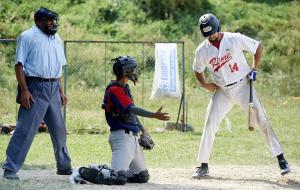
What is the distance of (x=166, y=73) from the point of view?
16438 millimetres

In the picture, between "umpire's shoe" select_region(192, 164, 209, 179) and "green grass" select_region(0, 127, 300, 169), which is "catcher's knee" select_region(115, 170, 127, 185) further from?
"green grass" select_region(0, 127, 300, 169)

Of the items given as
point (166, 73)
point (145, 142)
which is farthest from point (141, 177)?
point (166, 73)

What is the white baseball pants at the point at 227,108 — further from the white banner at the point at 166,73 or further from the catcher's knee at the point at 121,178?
the white banner at the point at 166,73

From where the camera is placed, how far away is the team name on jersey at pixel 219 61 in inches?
422

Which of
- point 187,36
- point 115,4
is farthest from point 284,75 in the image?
point 115,4

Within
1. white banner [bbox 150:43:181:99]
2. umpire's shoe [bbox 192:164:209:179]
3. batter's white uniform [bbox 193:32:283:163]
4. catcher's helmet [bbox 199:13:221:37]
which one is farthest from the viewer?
white banner [bbox 150:43:181:99]

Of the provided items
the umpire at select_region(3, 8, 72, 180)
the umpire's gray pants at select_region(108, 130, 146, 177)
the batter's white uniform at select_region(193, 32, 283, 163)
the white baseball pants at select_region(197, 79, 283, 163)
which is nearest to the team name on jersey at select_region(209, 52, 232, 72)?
the batter's white uniform at select_region(193, 32, 283, 163)

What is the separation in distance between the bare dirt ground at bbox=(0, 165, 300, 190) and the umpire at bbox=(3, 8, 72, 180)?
0.43m

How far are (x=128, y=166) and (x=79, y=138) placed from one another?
19.7ft

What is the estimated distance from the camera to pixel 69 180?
32.6 ft

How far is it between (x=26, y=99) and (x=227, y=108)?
2677 millimetres

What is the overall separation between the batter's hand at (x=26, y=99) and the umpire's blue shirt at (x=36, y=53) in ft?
0.93

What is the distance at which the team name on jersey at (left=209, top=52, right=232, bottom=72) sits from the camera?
1072 cm

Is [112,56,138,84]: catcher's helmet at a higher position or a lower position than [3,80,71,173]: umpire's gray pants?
higher
